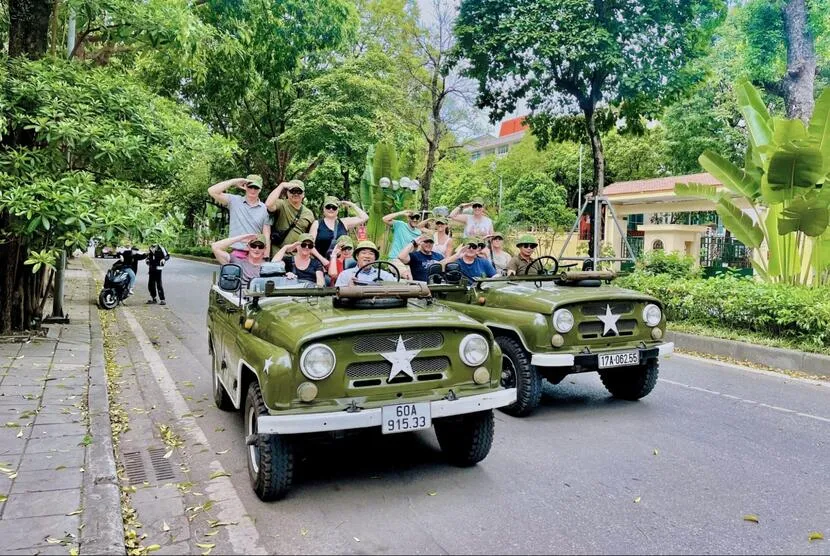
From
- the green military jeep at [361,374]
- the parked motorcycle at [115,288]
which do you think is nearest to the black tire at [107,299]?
the parked motorcycle at [115,288]

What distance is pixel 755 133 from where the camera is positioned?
11.1 m

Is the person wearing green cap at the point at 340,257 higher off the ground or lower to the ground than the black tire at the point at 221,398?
higher

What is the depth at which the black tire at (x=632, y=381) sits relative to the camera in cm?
666

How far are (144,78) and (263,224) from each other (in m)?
9.24

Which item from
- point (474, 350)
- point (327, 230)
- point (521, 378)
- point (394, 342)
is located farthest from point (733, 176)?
point (394, 342)

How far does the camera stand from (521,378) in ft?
19.9

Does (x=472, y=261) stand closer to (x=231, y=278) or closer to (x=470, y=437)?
(x=231, y=278)

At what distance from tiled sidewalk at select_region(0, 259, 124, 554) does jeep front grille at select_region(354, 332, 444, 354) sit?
1.73 m

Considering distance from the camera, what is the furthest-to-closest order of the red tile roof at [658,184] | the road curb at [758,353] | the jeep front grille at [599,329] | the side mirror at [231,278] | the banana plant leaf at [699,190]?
the red tile roof at [658,184] → the banana plant leaf at [699,190] → the road curb at [758,353] → the jeep front grille at [599,329] → the side mirror at [231,278]

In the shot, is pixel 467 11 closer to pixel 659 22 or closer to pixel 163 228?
pixel 659 22

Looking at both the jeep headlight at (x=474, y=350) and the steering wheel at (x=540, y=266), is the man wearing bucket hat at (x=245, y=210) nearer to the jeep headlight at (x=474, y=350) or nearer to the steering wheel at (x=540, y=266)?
the steering wheel at (x=540, y=266)

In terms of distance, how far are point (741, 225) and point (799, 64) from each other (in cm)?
735

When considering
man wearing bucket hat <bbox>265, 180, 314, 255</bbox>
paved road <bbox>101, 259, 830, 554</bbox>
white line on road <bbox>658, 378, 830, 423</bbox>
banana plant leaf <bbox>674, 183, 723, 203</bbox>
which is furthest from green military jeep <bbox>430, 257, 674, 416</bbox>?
banana plant leaf <bbox>674, 183, 723, 203</bbox>

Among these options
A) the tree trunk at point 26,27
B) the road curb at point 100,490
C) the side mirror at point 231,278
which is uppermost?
the tree trunk at point 26,27
